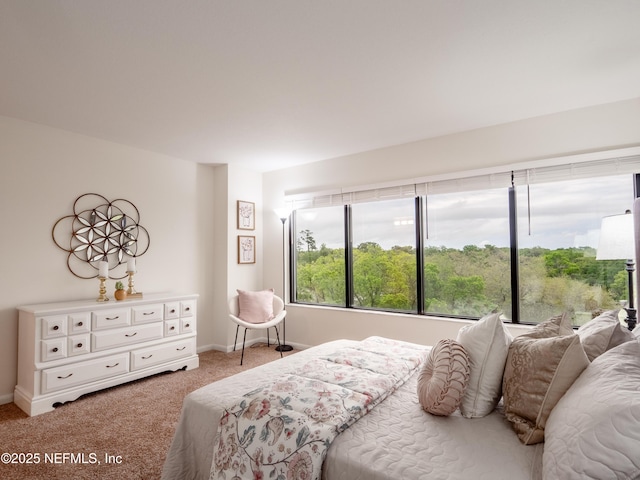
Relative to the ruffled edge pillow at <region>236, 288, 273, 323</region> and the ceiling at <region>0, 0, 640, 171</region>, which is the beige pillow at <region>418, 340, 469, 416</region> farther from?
the ruffled edge pillow at <region>236, 288, 273, 323</region>

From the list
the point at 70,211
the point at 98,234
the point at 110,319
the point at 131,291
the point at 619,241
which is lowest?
the point at 110,319

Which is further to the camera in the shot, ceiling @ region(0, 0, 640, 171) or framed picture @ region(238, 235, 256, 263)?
framed picture @ region(238, 235, 256, 263)

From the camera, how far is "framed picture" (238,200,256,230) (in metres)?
4.78

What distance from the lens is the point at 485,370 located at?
1521 mm

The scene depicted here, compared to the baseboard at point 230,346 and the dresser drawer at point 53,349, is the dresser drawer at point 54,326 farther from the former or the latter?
the baseboard at point 230,346

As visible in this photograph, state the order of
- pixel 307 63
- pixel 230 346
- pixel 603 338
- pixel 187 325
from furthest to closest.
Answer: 1. pixel 230 346
2. pixel 187 325
3. pixel 307 63
4. pixel 603 338

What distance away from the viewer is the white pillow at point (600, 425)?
88cm

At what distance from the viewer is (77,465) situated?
2092 mm

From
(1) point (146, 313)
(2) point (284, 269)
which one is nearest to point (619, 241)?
(2) point (284, 269)

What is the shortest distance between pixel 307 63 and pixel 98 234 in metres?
2.82

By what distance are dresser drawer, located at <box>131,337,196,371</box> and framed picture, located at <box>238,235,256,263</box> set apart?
50.5 inches

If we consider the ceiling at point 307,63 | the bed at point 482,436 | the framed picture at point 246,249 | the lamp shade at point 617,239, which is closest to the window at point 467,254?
the ceiling at point 307,63

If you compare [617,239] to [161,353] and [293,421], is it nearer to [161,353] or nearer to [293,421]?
[293,421]

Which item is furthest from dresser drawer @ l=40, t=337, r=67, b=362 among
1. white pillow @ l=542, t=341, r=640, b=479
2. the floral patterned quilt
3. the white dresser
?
white pillow @ l=542, t=341, r=640, b=479
